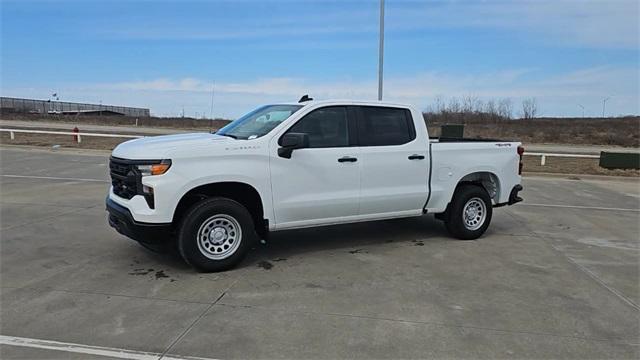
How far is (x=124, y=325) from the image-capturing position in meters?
4.08

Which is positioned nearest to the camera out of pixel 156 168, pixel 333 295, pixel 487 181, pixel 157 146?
pixel 333 295

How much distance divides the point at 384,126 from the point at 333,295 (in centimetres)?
257

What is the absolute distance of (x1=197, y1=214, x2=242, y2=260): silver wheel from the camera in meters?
5.42

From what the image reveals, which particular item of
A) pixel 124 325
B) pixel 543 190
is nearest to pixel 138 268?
pixel 124 325

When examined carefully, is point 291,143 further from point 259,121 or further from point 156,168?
point 156,168

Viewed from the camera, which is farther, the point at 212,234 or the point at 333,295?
the point at 212,234

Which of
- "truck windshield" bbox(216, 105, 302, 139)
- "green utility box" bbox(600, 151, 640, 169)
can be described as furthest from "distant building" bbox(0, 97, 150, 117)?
"truck windshield" bbox(216, 105, 302, 139)

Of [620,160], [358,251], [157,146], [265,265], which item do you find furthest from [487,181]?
[620,160]

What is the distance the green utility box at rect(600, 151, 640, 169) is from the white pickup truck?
14099mm

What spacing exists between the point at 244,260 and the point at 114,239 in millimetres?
2157

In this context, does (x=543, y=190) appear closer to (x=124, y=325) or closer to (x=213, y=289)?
(x=213, y=289)

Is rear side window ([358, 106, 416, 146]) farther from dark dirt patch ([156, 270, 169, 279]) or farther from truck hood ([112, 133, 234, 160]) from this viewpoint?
dark dirt patch ([156, 270, 169, 279])

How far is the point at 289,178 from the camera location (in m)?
5.73

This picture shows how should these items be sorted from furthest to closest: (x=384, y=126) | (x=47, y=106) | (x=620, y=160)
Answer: (x=47, y=106) → (x=620, y=160) → (x=384, y=126)
